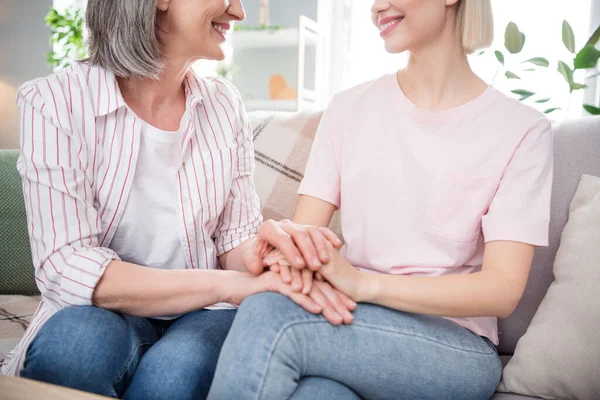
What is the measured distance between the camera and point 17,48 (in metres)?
4.34

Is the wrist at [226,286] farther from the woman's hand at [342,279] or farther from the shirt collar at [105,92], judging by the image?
the shirt collar at [105,92]

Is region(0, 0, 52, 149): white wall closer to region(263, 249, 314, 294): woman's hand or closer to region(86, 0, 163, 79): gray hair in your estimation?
region(86, 0, 163, 79): gray hair

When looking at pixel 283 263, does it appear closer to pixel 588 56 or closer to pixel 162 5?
pixel 162 5

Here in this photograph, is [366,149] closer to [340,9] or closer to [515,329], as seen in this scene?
[515,329]

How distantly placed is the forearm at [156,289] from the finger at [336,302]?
0.69ft

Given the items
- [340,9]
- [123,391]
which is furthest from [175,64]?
[340,9]

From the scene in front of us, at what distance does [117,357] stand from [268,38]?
10.6ft

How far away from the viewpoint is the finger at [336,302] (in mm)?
904

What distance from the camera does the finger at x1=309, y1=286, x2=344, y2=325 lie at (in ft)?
2.93

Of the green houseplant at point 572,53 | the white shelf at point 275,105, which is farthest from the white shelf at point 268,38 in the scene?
the green houseplant at point 572,53

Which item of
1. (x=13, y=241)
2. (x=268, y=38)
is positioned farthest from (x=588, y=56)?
(x=268, y=38)

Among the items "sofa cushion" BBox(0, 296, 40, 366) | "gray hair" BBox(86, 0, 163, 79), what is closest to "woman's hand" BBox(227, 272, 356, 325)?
"gray hair" BBox(86, 0, 163, 79)

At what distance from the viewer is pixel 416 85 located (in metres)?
1.23

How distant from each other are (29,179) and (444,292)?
774mm
